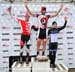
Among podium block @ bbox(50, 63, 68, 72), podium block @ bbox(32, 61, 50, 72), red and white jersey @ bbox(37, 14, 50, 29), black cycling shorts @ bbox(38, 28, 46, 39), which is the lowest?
podium block @ bbox(50, 63, 68, 72)

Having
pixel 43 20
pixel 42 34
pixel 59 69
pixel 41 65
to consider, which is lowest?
pixel 59 69

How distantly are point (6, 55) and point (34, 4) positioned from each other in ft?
4.71

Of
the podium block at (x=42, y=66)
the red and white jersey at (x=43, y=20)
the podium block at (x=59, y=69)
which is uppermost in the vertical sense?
the red and white jersey at (x=43, y=20)

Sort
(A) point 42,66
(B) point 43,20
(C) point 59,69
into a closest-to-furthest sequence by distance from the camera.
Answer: (A) point 42,66 < (C) point 59,69 < (B) point 43,20

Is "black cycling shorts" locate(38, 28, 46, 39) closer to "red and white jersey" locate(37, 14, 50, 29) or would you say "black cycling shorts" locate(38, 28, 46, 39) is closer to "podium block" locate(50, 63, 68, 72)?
"red and white jersey" locate(37, 14, 50, 29)

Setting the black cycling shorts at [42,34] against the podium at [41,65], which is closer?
the podium at [41,65]

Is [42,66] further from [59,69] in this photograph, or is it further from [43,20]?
[43,20]

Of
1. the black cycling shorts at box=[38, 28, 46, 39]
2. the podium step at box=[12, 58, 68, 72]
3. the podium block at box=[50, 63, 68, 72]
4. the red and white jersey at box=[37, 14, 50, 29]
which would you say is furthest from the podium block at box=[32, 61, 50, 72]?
the red and white jersey at box=[37, 14, 50, 29]

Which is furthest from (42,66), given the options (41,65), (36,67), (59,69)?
(59,69)

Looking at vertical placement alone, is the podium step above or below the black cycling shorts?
below

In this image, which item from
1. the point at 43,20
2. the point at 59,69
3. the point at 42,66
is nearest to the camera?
the point at 42,66

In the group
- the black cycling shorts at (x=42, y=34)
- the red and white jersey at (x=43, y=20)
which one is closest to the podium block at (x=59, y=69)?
the black cycling shorts at (x=42, y=34)

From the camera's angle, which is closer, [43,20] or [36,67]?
[36,67]

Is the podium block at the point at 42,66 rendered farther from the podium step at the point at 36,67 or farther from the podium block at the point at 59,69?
the podium block at the point at 59,69
